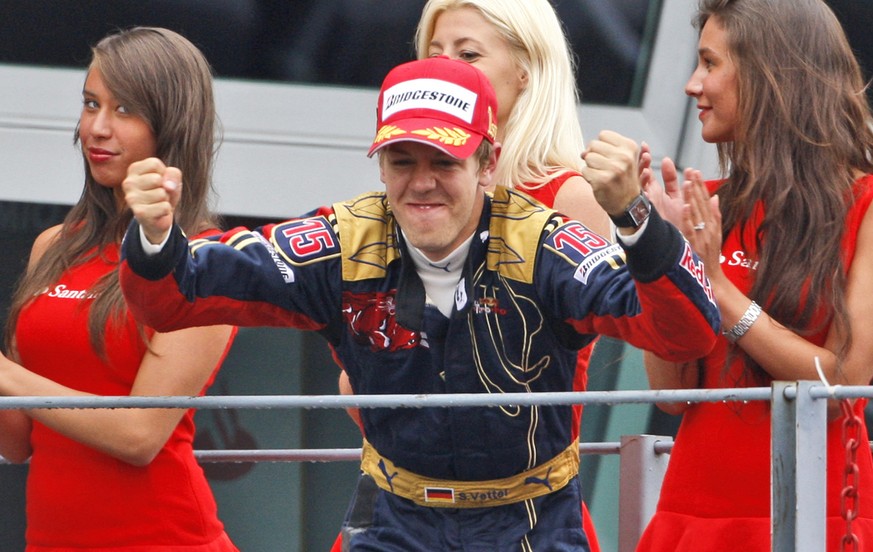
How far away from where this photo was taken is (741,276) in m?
2.87

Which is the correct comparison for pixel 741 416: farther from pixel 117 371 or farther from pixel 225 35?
pixel 225 35

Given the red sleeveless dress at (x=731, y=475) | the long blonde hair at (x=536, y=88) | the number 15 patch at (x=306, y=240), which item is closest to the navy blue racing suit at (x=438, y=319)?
the number 15 patch at (x=306, y=240)

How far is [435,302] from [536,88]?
89 cm

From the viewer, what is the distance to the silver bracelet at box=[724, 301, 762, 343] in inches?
106

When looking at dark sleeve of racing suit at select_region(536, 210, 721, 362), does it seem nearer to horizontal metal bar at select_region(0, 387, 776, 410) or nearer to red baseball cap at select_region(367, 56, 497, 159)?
horizontal metal bar at select_region(0, 387, 776, 410)

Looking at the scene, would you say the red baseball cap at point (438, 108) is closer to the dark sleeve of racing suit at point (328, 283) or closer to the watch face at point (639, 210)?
the dark sleeve of racing suit at point (328, 283)

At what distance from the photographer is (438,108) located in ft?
8.41

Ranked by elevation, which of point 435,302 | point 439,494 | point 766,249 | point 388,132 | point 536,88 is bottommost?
point 439,494

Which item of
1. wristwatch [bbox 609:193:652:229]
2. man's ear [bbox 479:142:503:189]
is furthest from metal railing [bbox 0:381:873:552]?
man's ear [bbox 479:142:503:189]

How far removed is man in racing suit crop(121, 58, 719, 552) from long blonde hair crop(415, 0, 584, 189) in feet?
1.88

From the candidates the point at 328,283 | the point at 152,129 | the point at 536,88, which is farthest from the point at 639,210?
the point at 152,129

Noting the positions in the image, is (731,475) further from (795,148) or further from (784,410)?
(795,148)

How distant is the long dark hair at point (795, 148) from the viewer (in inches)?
110

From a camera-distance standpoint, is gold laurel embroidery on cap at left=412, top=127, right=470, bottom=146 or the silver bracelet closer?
gold laurel embroidery on cap at left=412, top=127, right=470, bottom=146
